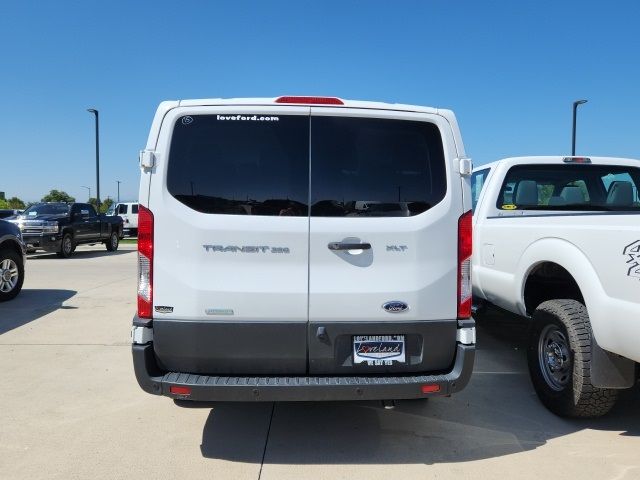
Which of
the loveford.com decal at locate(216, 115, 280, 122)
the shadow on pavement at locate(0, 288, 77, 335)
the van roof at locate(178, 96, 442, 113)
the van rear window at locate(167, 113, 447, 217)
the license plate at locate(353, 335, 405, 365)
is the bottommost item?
the shadow on pavement at locate(0, 288, 77, 335)

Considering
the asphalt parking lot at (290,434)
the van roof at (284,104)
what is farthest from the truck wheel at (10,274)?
the van roof at (284,104)

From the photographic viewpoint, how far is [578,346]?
3561mm

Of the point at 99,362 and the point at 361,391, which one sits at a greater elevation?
the point at 361,391

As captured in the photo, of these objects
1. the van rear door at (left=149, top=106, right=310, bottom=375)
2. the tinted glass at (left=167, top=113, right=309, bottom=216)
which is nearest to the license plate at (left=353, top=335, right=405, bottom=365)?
the van rear door at (left=149, top=106, right=310, bottom=375)

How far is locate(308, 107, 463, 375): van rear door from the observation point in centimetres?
299

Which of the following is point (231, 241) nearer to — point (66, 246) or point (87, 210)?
point (66, 246)

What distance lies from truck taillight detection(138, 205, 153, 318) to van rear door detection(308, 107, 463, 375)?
945mm

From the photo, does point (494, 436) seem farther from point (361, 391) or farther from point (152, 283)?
point (152, 283)

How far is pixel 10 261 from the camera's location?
8266mm

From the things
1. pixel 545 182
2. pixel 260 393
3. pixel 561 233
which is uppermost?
pixel 545 182

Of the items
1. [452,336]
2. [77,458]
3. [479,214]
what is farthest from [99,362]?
[479,214]

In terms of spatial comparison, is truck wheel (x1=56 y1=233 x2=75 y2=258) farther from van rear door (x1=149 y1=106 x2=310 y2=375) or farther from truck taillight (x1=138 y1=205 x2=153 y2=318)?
van rear door (x1=149 y1=106 x2=310 y2=375)

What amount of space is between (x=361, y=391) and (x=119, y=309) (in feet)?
19.5

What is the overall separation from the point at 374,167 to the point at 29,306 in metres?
7.02
